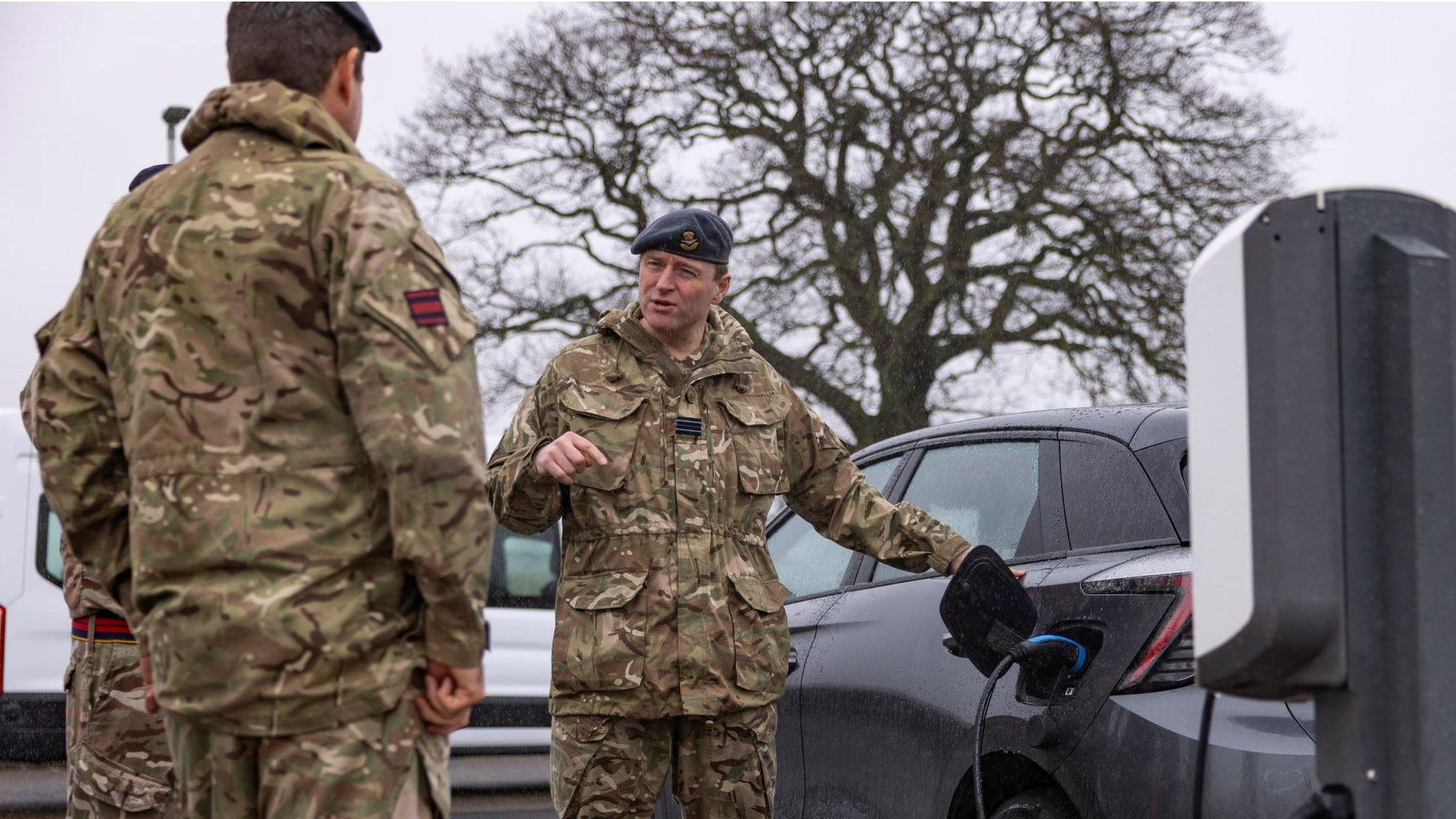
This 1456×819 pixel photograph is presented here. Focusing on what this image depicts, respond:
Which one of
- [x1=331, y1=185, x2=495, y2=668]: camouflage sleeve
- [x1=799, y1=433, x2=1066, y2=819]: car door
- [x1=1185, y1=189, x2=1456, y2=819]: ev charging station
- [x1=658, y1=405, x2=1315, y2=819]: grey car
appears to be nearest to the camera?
[x1=1185, y1=189, x2=1456, y2=819]: ev charging station

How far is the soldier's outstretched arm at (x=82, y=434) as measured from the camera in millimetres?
2355

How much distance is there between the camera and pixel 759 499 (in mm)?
3748

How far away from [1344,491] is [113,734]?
106 inches

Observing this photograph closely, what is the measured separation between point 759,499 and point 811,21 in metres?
15.0

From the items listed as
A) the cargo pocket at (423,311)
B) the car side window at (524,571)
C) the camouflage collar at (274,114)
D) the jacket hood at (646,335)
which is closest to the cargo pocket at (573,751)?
the jacket hood at (646,335)

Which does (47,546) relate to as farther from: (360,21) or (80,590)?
(360,21)

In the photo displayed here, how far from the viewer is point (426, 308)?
2.17 meters

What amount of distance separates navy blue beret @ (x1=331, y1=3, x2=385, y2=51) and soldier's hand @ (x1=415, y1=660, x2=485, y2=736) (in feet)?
3.20

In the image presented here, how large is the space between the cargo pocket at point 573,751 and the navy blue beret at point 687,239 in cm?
115

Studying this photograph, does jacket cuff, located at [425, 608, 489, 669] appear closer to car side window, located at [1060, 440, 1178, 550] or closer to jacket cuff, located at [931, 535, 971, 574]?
jacket cuff, located at [931, 535, 971, 574]

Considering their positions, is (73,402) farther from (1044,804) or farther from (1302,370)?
(1044,804)

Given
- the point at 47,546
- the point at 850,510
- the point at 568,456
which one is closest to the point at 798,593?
the point at 850,510

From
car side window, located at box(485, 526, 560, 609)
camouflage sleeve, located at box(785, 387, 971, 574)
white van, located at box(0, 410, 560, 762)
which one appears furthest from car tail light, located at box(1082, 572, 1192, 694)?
car side window, located at box(485, 526, 560, 609)

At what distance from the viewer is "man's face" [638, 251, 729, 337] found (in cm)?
381
